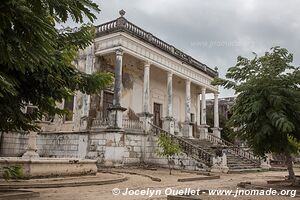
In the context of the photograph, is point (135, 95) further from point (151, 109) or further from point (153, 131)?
point (153, 131)

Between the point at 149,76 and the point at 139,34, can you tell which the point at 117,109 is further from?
the point at 149,76

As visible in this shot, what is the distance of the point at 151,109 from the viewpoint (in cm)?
2475

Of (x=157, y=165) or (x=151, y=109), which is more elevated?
(x=151, y=109)

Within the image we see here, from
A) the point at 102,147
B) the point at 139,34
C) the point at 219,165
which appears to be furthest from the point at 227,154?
the point at 139,34

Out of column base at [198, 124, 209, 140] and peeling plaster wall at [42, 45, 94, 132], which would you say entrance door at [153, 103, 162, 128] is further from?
peeling plaster wall at [42, 45, 94, 132]

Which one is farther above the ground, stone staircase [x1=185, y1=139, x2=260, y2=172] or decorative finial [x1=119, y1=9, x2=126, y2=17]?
decorative finial [x1=119, y1=9, x2=126, y2=17]

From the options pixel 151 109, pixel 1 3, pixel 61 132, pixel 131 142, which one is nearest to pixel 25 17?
pixel 1 3

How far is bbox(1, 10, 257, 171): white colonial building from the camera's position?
18.1 meters

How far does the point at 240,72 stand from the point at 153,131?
1053 centimetres

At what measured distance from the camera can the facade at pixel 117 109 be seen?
18188mm

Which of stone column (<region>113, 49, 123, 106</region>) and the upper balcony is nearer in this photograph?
stone column (<region>113, 49, 123, 106</region>)

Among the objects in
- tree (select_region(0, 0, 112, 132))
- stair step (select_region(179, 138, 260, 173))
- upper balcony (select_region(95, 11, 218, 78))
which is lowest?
stair step (select_region(179, 138, 260, 173))

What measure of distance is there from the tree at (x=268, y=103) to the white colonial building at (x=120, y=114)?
7836 mm

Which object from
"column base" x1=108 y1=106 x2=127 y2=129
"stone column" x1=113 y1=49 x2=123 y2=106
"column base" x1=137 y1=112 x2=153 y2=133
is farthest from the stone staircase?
"stone column" x1=113 y1=49 x2=123 y2=106
